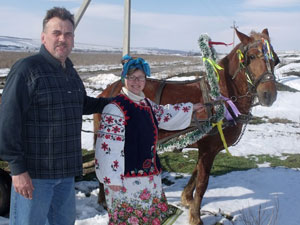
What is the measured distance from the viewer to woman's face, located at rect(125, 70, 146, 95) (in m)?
2.24

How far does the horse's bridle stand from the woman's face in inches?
64.5

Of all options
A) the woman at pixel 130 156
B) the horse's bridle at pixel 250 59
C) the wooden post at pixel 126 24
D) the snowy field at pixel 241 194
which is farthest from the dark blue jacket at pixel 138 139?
the wooden post at pixel 126 24

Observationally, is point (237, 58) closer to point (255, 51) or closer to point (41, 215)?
point (255, 51)

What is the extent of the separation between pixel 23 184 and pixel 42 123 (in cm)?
40

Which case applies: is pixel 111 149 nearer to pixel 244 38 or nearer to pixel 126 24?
pixel 244 38

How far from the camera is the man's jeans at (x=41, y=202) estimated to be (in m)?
1.92

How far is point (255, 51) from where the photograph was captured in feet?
10.8

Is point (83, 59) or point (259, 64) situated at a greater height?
point (83, 59)

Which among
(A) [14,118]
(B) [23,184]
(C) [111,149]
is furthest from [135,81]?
(B) [23,184]

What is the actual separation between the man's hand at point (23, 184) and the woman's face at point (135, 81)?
3.19 ft

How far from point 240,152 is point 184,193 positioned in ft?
10.1

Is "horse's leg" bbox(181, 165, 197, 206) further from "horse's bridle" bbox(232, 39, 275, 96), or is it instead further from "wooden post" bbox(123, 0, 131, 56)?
"wooden post" bbox(123, 0, 131, 56)

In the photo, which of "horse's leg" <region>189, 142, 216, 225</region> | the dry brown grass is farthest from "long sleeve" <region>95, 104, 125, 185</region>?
the dry brown grass

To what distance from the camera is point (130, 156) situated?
2.17 m
